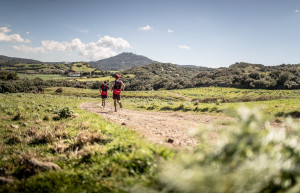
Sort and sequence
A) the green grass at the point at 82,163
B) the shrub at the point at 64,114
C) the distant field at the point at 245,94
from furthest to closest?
the distant field at the point at 245,94 → the shrub at the point at 64,114 → the green grass at the point at 82,163

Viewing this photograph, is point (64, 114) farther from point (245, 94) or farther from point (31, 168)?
point (245, 94)

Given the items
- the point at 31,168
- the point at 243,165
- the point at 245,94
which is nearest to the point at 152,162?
the point at 243,165

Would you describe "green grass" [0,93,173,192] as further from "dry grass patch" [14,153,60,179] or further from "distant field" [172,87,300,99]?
"distant field" [172,87,300,99]

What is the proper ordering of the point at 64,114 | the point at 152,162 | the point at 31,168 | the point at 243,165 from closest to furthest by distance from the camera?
the point at 243,165 < the point at 152,162 < the point at 31,168 < the point at 64,114

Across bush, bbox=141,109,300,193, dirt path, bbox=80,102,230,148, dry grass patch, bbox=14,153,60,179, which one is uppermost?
bush, bbox=141,109,300,193

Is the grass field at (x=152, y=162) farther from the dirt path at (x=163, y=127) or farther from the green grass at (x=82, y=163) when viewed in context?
the dirt path at (x=163, y=127)

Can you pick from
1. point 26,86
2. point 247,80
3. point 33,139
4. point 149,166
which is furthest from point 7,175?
point 247,80

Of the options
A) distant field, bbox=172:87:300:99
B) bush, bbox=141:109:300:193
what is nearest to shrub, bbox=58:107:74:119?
bush, bbox=141:109:300:193

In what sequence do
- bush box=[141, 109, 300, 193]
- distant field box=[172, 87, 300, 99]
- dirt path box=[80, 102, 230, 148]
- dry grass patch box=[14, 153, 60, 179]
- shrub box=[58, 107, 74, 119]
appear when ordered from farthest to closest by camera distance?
distant field box=[172, 87, 300, 99], shrub box=[58, 107, 74, 119], dirt path box=[80, 102, 230, 148], dry grass patch box=[14, 153, 60, 179], bush box=[141, 109, 300, 193]

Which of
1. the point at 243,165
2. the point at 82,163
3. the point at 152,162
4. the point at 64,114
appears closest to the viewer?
the point at 243,165

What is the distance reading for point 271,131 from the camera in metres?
2.63

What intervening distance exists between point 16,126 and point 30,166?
571 cm

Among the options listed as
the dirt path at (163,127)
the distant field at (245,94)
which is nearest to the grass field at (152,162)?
the dirt path at (163,127)

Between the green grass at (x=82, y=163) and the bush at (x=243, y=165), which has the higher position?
the bush at (x=243, y=165)
